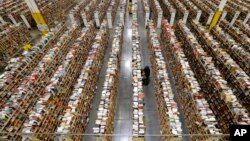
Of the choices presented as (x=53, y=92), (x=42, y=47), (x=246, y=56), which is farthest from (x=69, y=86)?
(x=246, y=56)

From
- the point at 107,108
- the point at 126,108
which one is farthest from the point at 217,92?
the point at 107,108

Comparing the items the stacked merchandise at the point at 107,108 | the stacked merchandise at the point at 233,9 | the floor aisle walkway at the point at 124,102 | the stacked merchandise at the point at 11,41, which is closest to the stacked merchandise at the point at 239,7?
the stacked merchandise at the point at 233,9

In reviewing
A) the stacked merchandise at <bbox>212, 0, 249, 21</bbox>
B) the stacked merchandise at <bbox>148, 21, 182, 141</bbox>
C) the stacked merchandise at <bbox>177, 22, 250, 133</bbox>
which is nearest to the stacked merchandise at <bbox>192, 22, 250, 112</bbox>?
the stacked merchandise at <bbox>177, 22, 250, 133</bbox>

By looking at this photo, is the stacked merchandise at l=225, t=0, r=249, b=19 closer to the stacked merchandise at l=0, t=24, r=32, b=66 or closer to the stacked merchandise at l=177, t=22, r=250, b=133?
the stacked merchandise at l=177, t=22, r=250, b=133

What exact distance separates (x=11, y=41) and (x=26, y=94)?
24.8 feet

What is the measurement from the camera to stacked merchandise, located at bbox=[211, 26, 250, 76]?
8.97m

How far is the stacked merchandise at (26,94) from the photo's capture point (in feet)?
19.6

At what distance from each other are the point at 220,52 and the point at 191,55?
1525mm

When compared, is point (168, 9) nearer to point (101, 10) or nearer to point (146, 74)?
point (101, 10)

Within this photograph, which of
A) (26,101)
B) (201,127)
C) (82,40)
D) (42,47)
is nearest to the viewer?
(201,127)

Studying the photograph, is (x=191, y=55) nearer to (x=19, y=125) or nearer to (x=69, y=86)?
(x=69, y=86)

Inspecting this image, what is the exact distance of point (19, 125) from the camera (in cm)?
→ 618

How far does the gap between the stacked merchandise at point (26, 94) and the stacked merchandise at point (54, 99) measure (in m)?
0.43

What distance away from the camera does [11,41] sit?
12109 millimetres
